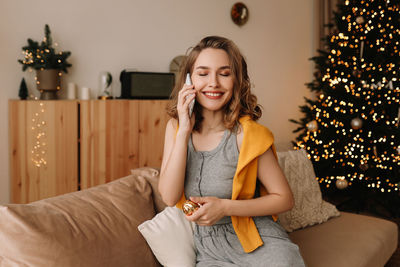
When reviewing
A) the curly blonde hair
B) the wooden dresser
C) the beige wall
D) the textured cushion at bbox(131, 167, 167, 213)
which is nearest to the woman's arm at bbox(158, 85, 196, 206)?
the curly blonde hair

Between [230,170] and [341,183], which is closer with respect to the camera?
[230,170]

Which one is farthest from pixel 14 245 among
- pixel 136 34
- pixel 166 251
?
pixel 136 34

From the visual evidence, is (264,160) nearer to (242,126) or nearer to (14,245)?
(242,126)

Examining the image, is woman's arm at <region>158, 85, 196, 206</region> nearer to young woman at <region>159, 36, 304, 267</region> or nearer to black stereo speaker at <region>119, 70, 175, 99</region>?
young woman at <region>159, 36, 304, 267</region>

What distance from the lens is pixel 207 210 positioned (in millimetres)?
1163

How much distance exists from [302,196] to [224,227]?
37.7 inches

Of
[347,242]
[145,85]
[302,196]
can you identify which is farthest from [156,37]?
[347,242]

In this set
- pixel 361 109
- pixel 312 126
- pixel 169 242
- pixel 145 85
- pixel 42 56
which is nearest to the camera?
pixel 169 242

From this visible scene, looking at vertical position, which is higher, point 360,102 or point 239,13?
point 239,13

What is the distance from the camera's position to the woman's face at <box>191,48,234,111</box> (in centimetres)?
130

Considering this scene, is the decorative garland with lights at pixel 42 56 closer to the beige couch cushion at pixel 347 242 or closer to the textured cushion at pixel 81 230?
the textured cushion at pixel 81 230

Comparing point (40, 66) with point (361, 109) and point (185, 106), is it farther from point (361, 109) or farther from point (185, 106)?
point (361, 109)

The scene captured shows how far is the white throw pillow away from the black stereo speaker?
5.79 ft

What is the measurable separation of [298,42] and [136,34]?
8.31 ft
